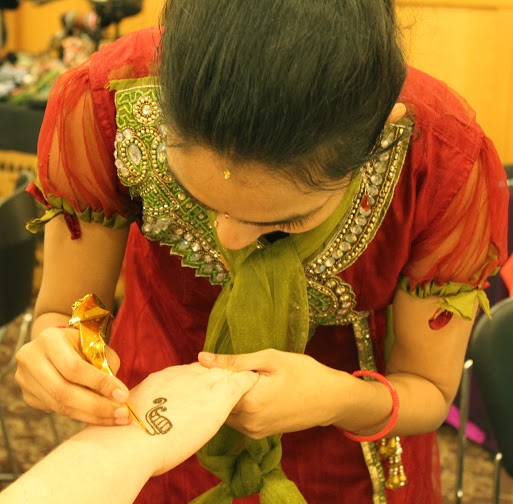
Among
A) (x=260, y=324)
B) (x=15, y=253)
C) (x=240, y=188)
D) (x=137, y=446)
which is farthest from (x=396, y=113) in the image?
(x=15, y=253)

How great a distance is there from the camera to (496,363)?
120 centimetres

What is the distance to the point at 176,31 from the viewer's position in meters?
0.74

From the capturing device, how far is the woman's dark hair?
2.26 feet

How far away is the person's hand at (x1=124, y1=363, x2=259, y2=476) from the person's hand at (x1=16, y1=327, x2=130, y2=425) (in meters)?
0.04

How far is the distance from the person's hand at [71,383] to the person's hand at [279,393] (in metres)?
0.12

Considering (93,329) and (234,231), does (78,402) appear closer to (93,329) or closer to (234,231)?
(93,329)

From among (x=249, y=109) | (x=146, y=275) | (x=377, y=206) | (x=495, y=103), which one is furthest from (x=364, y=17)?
(x=495, y=103)

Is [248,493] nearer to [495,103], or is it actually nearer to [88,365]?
[88,365]

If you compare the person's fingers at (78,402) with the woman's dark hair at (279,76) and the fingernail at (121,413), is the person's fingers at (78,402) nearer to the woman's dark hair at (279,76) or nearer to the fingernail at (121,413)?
the fingernail at (121,413)

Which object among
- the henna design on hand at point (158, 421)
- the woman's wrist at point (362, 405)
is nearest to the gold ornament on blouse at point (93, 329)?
the henna design on hand at point (158, 421)


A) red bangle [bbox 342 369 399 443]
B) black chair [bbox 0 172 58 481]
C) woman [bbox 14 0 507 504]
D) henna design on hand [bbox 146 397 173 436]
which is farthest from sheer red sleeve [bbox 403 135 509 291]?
black chair [bbox 0 172 58 481]

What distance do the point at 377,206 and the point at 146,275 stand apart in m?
0.34

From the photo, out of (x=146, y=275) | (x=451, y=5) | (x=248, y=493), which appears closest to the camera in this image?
(x=248, y=493)

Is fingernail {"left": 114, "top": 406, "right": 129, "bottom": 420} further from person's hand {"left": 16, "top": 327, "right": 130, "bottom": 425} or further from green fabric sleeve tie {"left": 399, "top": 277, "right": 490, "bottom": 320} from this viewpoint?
green fabric sleeve tie {"left": 399, "top": 277, "right": 490, "bottom": 320}
